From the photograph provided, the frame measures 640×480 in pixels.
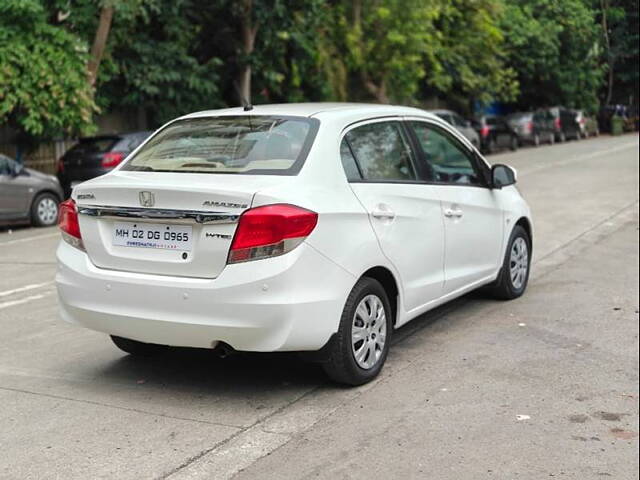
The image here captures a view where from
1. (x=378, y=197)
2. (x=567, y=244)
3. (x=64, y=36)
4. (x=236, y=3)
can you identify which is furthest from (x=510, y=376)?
(x=236, y=3)

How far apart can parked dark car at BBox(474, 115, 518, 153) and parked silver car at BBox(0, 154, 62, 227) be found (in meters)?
19.8

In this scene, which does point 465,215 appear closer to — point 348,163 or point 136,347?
point 348,163

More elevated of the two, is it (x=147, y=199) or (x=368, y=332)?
(x=147, y=199)

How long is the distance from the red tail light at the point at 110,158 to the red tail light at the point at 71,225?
459 inches

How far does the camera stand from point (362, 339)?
5414 millimetres

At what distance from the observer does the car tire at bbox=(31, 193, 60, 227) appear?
49.0 ft

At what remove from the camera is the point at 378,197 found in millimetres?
5656

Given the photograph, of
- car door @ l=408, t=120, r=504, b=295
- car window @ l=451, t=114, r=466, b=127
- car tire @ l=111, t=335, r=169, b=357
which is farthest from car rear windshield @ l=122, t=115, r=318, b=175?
car window @ l=451, t=114, r=466, b=127

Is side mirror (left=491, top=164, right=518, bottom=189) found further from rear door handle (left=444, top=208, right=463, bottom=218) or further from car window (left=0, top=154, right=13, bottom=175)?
car window (left=0, top=154, right=13, bottom=175)

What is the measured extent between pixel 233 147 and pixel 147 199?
0.72m

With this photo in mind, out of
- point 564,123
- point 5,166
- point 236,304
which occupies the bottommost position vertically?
point 564,123

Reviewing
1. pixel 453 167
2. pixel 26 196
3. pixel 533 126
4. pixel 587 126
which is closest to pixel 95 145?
pixel 26 196

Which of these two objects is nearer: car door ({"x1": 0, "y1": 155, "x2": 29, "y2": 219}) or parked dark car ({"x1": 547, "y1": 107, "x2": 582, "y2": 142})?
car door ({"x1": 0, "y1": 155, "x2": 29, "y2": 219})

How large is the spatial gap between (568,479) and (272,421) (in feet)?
5.10
